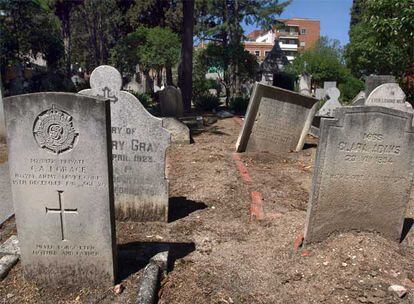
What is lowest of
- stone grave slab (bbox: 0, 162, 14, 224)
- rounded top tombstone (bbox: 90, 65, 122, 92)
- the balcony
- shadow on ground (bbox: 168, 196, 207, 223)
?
stone grave slab (bbox: 0, 162, 14, 224)

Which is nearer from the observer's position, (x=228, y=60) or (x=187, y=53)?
(x=187, y=53)

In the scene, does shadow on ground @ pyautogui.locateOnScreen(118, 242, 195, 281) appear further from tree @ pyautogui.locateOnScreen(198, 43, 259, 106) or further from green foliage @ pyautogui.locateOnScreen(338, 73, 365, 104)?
green foliage @ pyautogui.locateOnScreen(338, 73, 365, 104)

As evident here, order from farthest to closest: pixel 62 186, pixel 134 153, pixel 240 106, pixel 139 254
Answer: pixel 240 106 → pixel 134 153 → pixel 139 254 → pixel 62 186

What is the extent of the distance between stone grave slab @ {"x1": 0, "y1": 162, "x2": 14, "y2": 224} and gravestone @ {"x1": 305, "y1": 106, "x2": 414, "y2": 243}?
3.94 m

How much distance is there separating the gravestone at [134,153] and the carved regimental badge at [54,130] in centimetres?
168

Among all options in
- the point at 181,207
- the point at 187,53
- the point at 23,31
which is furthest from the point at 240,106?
the point at 181,207

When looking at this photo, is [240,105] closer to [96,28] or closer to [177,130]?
[177,130]

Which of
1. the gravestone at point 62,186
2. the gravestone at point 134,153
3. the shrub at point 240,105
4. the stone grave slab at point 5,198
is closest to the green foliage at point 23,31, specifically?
the shrub at point 240,105

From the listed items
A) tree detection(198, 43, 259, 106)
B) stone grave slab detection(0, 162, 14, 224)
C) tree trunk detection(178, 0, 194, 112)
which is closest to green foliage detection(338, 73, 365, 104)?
tree detection(198, 43, 259, 106)

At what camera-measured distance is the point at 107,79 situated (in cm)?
497

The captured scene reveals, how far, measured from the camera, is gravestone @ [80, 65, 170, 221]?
15.9 ft

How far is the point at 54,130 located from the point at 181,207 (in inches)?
109

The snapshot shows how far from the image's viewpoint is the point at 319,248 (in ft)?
14.0

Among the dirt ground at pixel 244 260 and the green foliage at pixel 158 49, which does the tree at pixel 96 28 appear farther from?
the dirt ground at pixel 244 260
